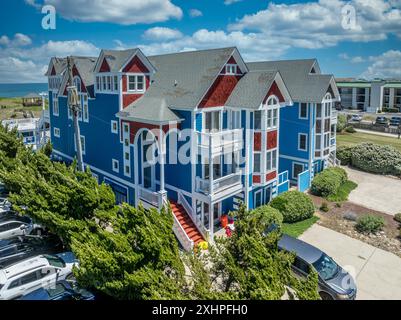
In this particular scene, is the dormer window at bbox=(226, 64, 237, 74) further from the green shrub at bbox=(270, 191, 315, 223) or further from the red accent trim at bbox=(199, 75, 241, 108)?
the green shrub at bbox=(270, 191, 315, 223)

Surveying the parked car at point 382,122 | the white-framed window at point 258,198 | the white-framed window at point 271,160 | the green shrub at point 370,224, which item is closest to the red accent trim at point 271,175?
the white-framed window at point 271,160

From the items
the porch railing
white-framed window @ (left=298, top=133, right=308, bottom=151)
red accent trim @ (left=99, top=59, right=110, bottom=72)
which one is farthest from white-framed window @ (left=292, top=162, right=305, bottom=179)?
red accent trim @ (left=99, top=59, right=110, bottom=72)

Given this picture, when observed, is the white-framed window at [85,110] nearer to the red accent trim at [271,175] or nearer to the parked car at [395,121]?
the red accent trim at [271,175]

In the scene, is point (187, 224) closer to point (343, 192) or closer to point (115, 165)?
point (115, 165)

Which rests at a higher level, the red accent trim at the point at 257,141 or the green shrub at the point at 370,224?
the red accent trim at the point at 257,141

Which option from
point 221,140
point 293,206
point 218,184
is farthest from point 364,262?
point 221,140
